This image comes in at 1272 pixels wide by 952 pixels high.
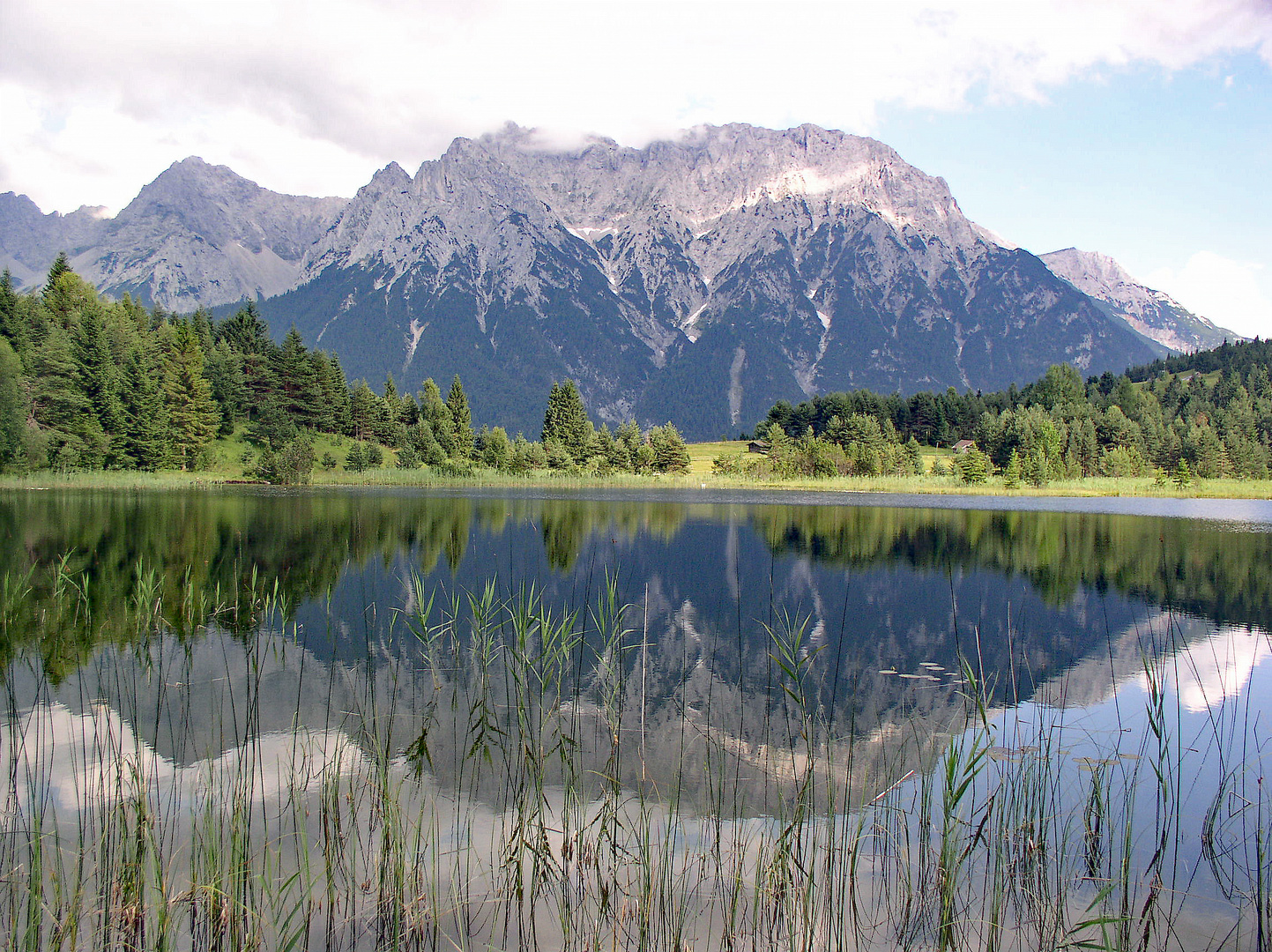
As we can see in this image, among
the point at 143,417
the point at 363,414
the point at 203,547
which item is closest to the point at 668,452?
the point at 363,414

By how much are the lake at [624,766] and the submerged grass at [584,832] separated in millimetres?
45

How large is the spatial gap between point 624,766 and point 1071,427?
13498cm

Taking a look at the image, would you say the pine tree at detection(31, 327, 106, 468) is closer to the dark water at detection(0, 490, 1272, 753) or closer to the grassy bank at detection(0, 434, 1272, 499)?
the grassy bank at detection(0, 434, 1272, 499)

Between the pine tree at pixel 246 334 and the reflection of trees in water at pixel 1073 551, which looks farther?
the pine tree at pixel 246 334

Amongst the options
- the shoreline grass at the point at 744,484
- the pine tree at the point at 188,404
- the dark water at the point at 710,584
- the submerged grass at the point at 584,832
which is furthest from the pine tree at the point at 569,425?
the submerged grass at the point at 584,832

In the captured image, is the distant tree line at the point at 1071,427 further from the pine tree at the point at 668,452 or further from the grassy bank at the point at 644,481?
the pine tree at the point at 668,452

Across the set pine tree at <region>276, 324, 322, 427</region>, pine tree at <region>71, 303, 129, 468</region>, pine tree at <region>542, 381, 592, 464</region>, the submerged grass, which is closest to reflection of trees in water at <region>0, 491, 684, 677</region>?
the submerged grass

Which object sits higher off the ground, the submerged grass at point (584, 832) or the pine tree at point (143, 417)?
the pine tree at point (143, 417)

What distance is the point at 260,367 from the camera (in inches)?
3388

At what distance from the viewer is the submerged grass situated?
16.8 feet

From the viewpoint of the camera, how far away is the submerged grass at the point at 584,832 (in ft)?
16.8

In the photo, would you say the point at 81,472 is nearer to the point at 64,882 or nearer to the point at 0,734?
the point at 0,734

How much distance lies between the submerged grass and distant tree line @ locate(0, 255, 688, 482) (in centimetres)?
6461

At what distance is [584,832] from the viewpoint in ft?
20.6
